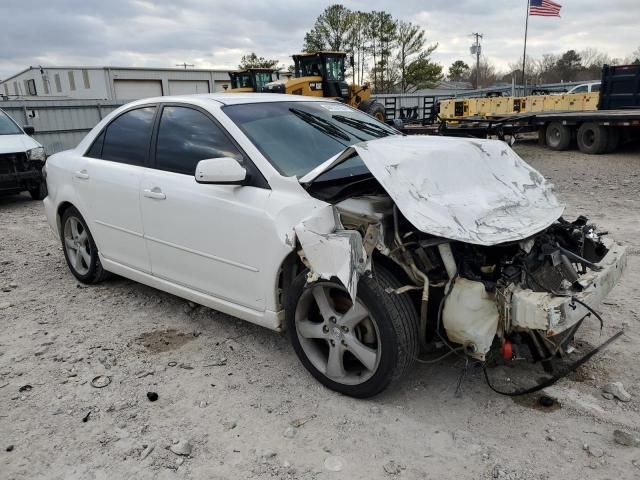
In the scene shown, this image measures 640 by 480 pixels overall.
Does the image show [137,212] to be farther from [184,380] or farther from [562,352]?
[562,352]

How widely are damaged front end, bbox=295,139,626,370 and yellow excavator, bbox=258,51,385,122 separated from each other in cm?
1469

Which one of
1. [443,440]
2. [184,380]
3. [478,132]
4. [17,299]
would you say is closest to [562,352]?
[443,440]

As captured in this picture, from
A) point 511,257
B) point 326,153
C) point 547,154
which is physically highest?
point 326,153

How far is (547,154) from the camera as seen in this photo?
45.5 ft

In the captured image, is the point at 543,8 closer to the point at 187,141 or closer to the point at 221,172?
the point at 187,141

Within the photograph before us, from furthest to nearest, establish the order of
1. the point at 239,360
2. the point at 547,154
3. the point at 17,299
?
the point at 547,154
the point at 17,299
the point at 239,360

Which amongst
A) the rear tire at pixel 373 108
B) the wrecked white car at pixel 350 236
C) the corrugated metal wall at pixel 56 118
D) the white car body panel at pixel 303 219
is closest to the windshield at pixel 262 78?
the rear tire at pixel 373 108

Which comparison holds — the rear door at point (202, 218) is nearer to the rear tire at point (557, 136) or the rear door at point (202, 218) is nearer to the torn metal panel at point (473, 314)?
the torn metal panel at point (473, 314)

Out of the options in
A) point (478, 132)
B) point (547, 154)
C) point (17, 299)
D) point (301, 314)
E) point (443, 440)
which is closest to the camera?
point (443, 440)

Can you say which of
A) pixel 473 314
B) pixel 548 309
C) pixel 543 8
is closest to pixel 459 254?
pixel 473 314

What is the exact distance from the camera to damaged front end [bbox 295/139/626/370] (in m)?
2.56

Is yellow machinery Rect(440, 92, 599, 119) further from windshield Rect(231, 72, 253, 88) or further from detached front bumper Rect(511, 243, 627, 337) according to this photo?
detached front bumper Rect(511, 243, 627, 337)

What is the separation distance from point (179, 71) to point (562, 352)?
39973mm

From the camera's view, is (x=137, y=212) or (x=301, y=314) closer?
(x=301, y=314)
